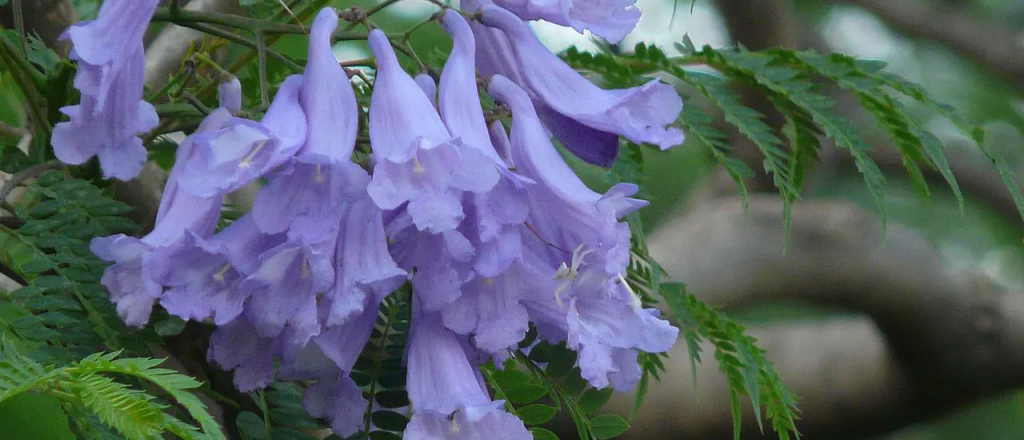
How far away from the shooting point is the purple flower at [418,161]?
13.8 inches

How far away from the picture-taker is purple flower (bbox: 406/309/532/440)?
39cm

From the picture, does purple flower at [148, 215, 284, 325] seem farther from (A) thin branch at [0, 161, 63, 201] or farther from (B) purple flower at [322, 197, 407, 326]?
(A) thin branch at [0, 161, 63, 201]

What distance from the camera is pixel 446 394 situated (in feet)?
1.33

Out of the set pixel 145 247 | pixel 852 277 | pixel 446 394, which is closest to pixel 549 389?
pixel 446 394

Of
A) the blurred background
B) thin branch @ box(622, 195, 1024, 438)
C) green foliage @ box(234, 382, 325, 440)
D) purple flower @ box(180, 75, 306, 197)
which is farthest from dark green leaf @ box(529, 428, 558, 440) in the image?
thin branch @ box(622, 195, 1024, 438)

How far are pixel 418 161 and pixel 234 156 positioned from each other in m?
0.07

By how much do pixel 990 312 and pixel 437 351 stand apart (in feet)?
4.85

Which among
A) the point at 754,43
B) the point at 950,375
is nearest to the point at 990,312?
the point at 950,375

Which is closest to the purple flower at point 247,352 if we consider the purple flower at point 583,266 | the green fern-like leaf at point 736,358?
the purple flower at point 583,266

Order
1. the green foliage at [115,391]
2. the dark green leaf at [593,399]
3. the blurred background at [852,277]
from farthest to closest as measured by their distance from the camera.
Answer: the blurred background at [852,277] < the dark green leaf at [593,399] < the green foliage at [115,391]

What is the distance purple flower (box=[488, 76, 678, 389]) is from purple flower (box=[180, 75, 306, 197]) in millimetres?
101

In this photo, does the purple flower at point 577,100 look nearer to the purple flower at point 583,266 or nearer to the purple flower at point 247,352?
the purple flower at point 583,266

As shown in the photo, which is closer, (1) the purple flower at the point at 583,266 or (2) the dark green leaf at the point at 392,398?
(1) the purple flower at the point at 583,266

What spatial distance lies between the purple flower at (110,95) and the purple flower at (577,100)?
0.16 meters
